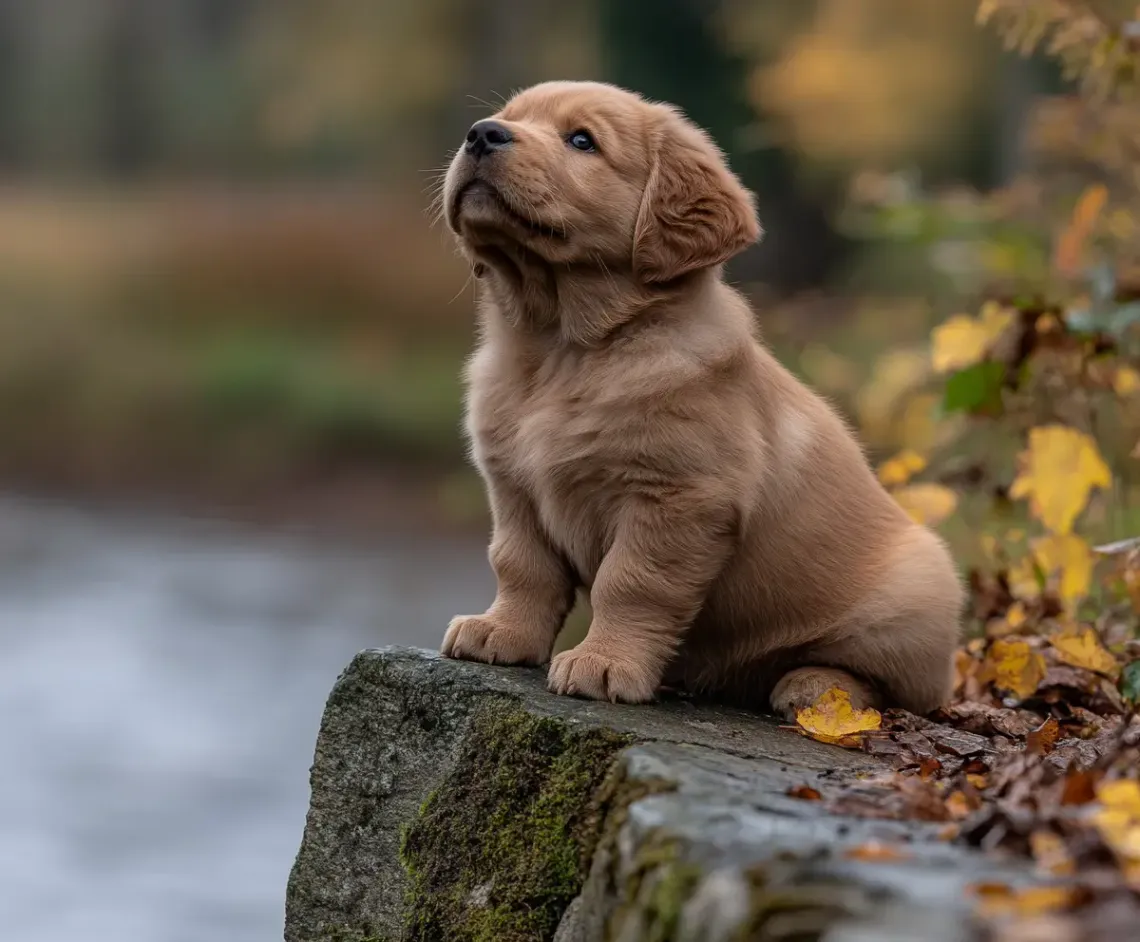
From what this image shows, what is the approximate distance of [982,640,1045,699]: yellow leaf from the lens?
392cm

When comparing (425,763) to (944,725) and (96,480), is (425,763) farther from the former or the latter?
(96,480)

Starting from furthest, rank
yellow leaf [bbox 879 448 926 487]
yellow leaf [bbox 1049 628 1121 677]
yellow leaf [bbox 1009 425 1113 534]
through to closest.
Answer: yellow leaf [bbox 879 448 926 487]
yellow leaf [bbox 1009 425 1113 534]
yellow leaf [bbox 1049 628 1121 677]

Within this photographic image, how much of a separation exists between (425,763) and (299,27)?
13394 millimetres

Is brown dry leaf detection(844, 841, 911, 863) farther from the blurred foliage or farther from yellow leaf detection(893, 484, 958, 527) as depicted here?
yellow leaf detection(893, 484, 958, 527)

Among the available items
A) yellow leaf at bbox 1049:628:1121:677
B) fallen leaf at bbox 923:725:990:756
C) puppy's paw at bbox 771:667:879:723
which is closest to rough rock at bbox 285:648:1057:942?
puppy's paw at bbox 771:667:879:723

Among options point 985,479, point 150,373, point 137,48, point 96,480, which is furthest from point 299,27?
point 985,479

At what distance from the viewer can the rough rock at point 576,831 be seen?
189cm

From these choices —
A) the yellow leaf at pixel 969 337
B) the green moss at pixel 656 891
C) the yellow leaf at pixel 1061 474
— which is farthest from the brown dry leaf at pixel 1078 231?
the green moss at pixel 656 891

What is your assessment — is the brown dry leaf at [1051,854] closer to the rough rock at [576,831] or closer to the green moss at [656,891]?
the rough rock at [576,831]

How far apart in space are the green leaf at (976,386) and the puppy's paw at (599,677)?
1886 millimetres

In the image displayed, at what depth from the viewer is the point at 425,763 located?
10.5 feet

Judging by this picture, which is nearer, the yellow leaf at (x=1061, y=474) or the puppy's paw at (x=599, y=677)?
A: the puppy's paw at (x=599, y=677)

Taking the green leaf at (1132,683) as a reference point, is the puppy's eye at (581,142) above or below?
above

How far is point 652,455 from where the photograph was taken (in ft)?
10.2
